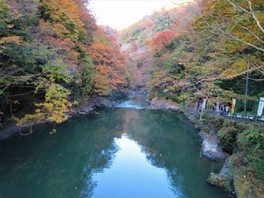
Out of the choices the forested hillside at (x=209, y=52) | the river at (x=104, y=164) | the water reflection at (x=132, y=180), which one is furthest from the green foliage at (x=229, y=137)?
the water reflection at (x=132, y=180)

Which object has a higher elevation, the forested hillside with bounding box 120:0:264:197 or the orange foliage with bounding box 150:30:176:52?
the orange foliage with bounding box 150:30:176:52

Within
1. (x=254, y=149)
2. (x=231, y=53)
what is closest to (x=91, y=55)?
(x=231, y=53)

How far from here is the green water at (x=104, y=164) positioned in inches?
303

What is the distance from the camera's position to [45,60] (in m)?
8.79

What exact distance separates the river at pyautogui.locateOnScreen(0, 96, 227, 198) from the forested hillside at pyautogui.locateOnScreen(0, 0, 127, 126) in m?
1.80

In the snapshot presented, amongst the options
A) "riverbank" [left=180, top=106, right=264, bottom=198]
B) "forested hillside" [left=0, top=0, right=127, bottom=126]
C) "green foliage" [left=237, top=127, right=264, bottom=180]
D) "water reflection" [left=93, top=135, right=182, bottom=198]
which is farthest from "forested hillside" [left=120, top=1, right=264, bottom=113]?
"forested hillside" [left=0, top=0, right=127, bottom=126]

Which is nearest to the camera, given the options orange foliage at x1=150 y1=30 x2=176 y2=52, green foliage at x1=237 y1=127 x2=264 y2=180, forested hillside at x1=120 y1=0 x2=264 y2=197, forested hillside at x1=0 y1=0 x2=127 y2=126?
forested hillside at x1=120 y1=0 x2=264 y2=197

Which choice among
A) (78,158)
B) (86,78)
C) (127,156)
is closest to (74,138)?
(78,158)

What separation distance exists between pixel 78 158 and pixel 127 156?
253 cm

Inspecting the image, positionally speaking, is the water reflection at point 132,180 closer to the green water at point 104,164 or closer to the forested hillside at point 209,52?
the green water at point 104,164

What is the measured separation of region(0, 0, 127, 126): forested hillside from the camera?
25.5ft

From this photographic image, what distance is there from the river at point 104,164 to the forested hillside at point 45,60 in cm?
180

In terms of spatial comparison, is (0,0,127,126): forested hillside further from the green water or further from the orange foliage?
the orange foliage

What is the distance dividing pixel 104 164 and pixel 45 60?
525cm
